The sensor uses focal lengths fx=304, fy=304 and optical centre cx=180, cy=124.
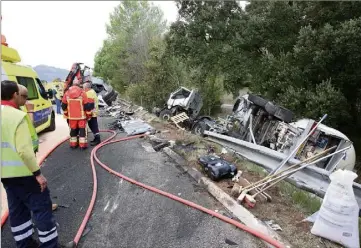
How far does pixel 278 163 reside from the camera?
296 inches

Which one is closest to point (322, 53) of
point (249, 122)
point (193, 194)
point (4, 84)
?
point (249, 122)

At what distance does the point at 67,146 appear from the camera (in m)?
7.30

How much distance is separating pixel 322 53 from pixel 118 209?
430 inches

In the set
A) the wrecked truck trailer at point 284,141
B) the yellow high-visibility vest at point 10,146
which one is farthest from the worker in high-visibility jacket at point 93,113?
the yellow high-visibility vest at point 10,146

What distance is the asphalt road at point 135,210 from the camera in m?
3.36

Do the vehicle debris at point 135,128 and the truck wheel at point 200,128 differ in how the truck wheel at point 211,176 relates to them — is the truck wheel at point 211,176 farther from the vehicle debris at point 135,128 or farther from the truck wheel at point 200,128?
the truck wheel at point 200,128

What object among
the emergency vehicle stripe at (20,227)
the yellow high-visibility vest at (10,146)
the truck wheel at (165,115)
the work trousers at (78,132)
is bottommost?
the truck wheel at (165,115)

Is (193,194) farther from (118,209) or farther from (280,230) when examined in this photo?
(280,230)

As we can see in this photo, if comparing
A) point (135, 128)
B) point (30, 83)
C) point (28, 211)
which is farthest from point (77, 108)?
point (28, 211)

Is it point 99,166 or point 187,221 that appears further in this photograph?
point 99,166

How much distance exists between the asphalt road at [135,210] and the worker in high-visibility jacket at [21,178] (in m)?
0.43

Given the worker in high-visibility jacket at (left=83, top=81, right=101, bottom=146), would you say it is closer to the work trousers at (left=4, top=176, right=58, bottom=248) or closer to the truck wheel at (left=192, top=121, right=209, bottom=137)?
the work trousers at (left=4, top=176, right=58, bottom=248)

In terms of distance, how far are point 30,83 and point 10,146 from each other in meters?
5.52

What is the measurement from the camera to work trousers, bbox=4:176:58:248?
2.88 metres
